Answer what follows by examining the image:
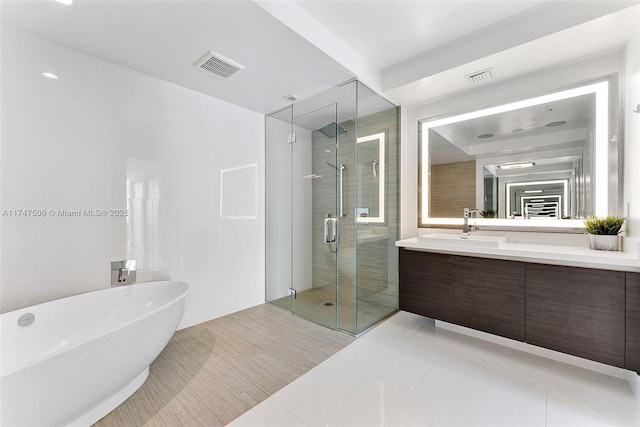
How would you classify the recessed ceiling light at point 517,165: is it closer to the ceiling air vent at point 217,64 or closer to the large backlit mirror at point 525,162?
the large backlit mirror at point 525,162

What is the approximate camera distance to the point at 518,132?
2.44 m

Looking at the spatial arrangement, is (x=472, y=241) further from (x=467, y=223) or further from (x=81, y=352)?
(x=81, y=352)

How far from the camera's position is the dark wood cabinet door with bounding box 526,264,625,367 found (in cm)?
169

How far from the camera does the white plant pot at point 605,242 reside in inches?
74.2

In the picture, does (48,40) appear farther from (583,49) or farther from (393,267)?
(583,49)

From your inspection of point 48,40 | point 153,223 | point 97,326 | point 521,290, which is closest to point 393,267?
point 521,290

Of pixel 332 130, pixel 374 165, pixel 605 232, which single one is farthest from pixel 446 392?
pixel 332 130

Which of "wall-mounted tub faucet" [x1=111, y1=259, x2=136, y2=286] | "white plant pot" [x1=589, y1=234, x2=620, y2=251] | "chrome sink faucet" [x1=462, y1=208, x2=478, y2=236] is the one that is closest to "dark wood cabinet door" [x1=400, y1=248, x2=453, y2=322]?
"chrome sink faucet" [x1=462, y1=208, x2=478, y2=236]

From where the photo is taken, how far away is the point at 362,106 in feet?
8.62

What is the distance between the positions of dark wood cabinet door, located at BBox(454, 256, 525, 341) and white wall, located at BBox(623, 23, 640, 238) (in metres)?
0.75

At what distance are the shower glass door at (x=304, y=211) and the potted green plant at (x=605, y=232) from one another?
2009 mm

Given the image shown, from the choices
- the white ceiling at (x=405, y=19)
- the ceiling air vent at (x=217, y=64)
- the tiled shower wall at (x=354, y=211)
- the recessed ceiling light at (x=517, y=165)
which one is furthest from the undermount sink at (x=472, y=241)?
the ceiling air vent at (x=217, y=64)

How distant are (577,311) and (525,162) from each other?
1.29 m

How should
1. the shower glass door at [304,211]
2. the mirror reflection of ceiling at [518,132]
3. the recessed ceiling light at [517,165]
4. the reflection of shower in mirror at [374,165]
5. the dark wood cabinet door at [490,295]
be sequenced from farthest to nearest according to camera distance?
the shower glass door at [304,211]
the reflection of shower in mirror at [374,165]
the recessed ceiling light at [517,165]
the mirror reflection of ceiling at [518,132]
the dark wood cabinet door at [490,295]
